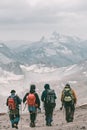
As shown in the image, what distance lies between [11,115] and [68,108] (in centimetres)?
397

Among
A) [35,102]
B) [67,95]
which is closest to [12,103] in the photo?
[35,102]

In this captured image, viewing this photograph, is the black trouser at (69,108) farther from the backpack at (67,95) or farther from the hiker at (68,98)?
the backpack at (67,95)

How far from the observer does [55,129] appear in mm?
27125

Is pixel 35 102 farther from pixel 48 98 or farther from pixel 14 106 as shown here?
pixel 14 106

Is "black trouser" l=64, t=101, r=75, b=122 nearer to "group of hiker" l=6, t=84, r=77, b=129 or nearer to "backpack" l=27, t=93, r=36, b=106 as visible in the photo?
"group of hiker" l=6, t=84, r=77, b=129

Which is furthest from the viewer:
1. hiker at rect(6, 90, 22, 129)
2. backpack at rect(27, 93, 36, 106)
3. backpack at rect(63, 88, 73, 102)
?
backpack at rect(63, 88, 73, 102)

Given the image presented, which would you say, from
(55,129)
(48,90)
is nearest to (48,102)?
(48,90)

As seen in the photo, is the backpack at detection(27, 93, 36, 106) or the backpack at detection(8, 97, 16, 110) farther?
the backpack at detection(27, 93, 36, 106)

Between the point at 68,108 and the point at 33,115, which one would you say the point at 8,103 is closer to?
the point at 33,115

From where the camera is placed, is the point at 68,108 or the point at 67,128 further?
the point at 68,108

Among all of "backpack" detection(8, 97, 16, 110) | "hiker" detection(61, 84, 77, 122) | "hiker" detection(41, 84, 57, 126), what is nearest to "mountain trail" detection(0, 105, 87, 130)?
"hiker" detection(61, 84, 77, 122)

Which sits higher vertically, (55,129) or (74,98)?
(74,98)

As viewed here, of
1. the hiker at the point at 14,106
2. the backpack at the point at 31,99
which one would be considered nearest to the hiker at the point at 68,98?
the backpack at the point at 31,99

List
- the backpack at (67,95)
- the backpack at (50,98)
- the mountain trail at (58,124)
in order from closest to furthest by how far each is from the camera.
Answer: the mountain trail at (58,124) < the backpack at (50,98) < the backpack at (67,95)
